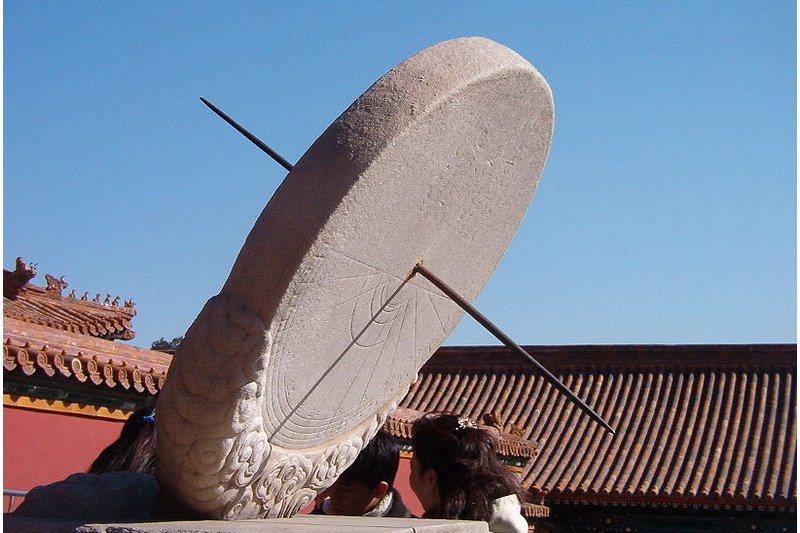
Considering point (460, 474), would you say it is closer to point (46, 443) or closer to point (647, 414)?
point (46, 443)

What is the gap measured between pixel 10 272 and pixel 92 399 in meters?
5.36

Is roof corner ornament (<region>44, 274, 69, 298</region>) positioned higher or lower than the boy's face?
higher

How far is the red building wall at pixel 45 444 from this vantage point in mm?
5340

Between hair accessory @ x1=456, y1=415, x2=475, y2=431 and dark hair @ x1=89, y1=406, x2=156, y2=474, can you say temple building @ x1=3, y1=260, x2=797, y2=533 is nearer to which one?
dark hair @ x1=89, y1=406, x2=156, y2=474

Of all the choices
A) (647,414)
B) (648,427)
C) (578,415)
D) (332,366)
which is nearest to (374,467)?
(332,366)

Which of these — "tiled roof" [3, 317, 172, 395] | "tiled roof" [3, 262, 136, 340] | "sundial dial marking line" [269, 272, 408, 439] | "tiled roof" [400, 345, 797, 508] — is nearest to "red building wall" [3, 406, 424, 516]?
"tiled roof" [3, 317, 172, 395]

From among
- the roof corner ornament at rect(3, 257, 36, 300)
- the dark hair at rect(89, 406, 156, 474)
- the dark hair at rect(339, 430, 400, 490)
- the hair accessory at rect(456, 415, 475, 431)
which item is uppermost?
the roof corner ornament at rect(3, 257, 36, 300)

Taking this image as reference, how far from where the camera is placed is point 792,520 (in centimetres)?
1262

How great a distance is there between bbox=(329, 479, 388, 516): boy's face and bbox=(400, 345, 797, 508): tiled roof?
999 cm

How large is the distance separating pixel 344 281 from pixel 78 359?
378 cm

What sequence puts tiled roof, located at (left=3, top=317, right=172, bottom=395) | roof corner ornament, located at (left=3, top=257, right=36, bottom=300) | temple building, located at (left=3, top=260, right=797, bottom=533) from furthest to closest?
roof corner ornament, located at (left=3, top=257, right=36, bottom=300), temple building, located at (left=3, top=260, right=797, bottom=533), tiled roof, located at (left=3, top=317, right=172, bottom=395)

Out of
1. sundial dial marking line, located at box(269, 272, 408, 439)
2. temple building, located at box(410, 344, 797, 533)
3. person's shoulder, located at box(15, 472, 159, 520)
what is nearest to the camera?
person's shoulder, located at box(15, 472, 159, 520)

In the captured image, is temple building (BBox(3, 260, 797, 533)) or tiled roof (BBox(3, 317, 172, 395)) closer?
tiled roof (BBox(3, 317, 172, 395))

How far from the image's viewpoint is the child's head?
8.63 ft
